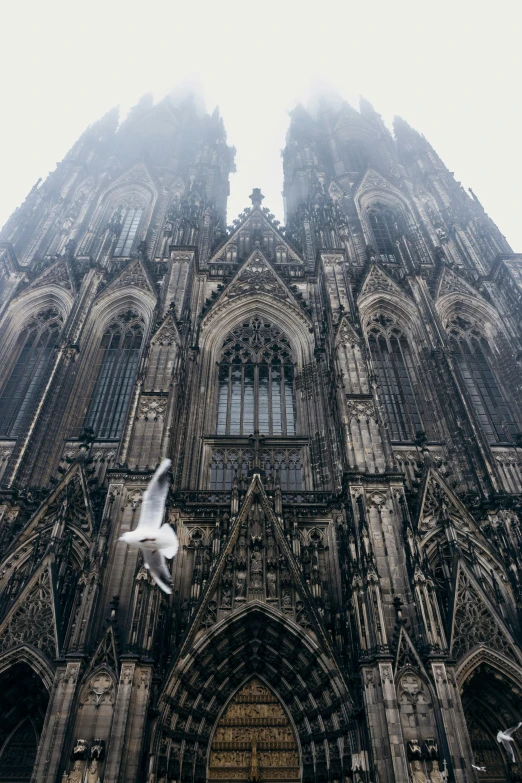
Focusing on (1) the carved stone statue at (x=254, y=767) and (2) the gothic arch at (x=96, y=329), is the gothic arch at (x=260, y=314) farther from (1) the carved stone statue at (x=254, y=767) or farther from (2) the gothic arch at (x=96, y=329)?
(1) the carved stone statue at (x=254, y=767)

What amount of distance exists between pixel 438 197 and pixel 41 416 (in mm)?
23955

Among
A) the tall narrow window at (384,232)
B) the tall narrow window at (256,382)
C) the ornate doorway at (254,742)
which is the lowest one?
the ornate doorway at (254,742)

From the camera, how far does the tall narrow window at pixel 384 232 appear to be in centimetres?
2653

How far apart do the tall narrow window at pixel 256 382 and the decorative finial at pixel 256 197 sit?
947 cm

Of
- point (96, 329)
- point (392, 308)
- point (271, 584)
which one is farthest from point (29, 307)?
point (271, 584)

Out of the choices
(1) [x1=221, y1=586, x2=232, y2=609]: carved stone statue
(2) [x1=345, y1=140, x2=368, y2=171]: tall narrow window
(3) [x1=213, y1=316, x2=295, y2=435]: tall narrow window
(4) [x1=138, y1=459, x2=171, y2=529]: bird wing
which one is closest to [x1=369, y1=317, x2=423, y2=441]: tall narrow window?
(3) [x1=213, y1=316, x2=295, y2=435]: tall narrow window

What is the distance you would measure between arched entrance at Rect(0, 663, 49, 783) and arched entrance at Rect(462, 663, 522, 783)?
10.1 meters

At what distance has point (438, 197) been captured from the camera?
99.3 feet

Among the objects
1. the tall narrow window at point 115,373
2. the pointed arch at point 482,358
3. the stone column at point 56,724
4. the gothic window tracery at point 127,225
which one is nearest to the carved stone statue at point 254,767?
the stone column at point 56,724

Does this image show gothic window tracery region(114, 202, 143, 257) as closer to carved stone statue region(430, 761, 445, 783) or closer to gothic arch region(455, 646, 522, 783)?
gothic arch region(455, 646, 522, 783)

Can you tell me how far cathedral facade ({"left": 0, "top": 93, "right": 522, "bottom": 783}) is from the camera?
Result: 455 inches

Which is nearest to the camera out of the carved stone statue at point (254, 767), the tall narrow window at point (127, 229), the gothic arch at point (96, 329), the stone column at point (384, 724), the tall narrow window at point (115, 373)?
the stone column at point (384, 724)

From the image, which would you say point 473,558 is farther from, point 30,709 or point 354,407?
point 30,709

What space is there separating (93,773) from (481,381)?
1717 cm
